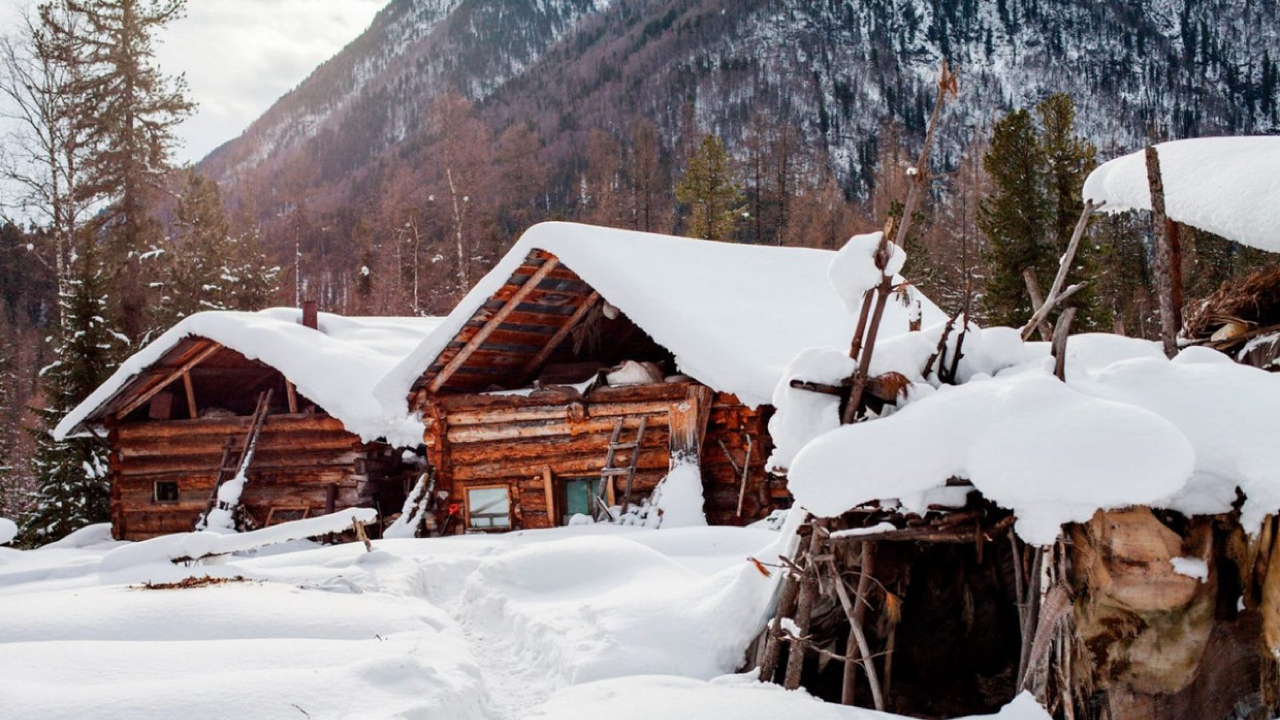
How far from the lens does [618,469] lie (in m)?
13.7

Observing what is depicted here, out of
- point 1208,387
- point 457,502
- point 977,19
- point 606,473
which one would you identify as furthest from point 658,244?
point 977,19

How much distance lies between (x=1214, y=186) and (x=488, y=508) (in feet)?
37.6

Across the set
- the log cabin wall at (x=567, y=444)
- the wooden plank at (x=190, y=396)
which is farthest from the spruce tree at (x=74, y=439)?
the log cabin wall at (x=567, y=444)

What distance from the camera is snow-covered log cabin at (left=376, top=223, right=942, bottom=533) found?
493 inches

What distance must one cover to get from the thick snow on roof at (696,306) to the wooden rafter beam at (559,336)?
115cm

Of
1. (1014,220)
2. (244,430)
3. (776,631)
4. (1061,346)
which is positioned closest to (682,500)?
(776,631)

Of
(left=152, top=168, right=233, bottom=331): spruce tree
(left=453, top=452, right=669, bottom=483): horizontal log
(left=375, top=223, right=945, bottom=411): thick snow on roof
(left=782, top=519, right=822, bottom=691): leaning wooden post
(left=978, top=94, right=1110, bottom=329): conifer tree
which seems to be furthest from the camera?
(left=152, top=168, right=233, bottom=331): spruce tree

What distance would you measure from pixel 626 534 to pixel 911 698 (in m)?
6.34

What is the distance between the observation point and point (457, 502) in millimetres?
15008

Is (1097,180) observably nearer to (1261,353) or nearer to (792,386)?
(1261,353)

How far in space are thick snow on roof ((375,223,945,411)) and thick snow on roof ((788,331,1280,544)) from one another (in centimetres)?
631

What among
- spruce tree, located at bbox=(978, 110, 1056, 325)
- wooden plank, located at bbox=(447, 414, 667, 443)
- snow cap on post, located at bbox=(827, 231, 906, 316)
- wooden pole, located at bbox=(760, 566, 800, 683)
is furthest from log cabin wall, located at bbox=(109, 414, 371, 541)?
spruce tree, located at bbox=(978, 110, 1056, 325)

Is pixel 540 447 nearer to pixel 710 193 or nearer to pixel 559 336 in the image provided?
pixel 559 336

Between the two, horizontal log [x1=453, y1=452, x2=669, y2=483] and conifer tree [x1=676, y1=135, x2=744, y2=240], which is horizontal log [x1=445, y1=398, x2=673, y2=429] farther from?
conifer tree [x1=676, y1=135, x2=744, y2=240]
